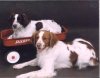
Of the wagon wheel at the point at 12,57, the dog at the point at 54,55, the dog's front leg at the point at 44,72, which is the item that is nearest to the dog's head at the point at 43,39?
the dog at the point at 54,55

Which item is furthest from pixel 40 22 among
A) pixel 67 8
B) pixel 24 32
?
pixel 67 8

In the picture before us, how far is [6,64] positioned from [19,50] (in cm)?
13

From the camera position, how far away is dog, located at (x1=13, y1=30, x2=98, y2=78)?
2.34 metres

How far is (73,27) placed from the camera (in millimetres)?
2904

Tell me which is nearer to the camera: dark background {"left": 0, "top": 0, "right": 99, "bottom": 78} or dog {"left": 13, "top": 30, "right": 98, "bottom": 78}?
dog {"left": 13, "top": 30, "right": 98, "bottom": 78}

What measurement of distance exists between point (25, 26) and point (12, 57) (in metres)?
0.21

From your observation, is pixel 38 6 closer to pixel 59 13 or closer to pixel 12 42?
pixel 59 13

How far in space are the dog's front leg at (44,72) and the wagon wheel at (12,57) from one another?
231 mm

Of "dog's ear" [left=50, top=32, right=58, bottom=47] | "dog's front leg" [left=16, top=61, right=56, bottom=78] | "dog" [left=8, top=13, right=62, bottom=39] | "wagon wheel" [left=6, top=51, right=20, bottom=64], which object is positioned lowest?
"dog's front leg" [left=16, top=61, right=56, bottom=78]

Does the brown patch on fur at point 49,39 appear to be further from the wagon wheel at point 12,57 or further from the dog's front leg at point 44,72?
the wagon wheel at point 12,57

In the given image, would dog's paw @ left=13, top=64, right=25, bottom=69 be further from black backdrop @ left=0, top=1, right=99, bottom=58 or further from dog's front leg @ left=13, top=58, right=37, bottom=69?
black backdrop @ left=0, top=1, right=99, bottom=58

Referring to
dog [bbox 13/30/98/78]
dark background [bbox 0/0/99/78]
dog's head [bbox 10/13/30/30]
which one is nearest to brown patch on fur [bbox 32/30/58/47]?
dog [bbox 13/30/98/78]

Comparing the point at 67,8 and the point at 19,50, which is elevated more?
the point at 67,8

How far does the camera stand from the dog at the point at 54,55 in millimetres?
2336
